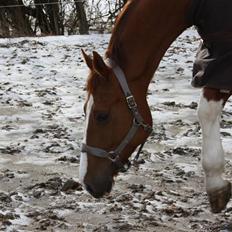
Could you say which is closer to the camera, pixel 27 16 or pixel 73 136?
pixel 73 136

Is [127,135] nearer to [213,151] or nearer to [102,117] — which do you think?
[102,117]

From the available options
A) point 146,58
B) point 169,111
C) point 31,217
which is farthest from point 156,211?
point 169,111

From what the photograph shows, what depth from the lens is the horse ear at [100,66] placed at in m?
2.59

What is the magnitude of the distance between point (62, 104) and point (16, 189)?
255 cm

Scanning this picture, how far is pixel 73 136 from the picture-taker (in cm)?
478

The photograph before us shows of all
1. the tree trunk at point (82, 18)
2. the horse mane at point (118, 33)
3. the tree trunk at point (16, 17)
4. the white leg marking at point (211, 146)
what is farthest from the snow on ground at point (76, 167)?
the tree trunk at point (82, 18)

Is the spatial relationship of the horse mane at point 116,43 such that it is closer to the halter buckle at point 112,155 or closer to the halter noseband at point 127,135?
the halter noseband at point 127,135

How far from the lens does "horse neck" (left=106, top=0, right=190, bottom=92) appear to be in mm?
2721

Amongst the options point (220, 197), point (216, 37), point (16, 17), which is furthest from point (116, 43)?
point (16, 17)

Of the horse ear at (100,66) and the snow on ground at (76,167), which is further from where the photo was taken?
the snow on ground at (76,167)

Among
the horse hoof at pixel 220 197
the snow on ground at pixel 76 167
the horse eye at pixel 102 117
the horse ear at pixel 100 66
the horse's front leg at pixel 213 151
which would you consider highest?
the horse ear at pixel 100 66

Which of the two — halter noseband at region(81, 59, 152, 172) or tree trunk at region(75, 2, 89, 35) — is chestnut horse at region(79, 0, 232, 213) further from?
tree trunk at region(75, 2, 89, 35)

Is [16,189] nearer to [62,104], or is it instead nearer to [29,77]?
[62,104]

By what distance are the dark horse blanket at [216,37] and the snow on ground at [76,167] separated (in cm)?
73
